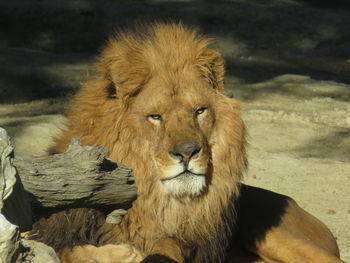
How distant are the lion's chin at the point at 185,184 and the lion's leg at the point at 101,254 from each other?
405mm

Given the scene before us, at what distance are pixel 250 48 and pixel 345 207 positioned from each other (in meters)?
7.90

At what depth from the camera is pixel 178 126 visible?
14.5ft

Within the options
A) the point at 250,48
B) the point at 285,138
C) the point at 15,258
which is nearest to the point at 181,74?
the point at 15,258

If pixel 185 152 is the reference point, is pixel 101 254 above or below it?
below

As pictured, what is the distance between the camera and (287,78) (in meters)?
12.1

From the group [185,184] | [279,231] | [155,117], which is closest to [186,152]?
[185,184]

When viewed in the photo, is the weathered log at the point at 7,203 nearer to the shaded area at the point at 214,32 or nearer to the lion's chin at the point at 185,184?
the lion's chin at the point at 185,184

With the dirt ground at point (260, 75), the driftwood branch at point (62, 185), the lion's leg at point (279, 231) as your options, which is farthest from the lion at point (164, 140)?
the dirt ground at point (260, 75)

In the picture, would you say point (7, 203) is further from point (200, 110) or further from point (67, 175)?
point (200, 110)

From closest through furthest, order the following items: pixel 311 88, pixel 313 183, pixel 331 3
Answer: pixel 313 183 < pixel 311 88 < pixel 331 3

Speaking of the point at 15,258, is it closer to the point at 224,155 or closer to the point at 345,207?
the point at 224,155

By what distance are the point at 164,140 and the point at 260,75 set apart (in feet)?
27.1

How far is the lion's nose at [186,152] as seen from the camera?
4.24m

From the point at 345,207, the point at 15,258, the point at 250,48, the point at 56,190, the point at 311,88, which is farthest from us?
the point at 250,48
